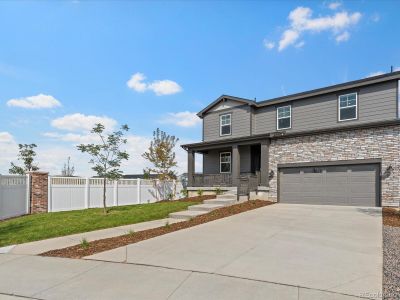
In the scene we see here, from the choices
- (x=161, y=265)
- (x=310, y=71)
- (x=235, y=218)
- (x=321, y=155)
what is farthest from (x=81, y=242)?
(x=310, y=71)

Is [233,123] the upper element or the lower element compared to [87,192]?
upper

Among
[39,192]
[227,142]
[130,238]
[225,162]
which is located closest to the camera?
[130,238]

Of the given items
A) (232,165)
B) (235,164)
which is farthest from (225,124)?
(235,164)

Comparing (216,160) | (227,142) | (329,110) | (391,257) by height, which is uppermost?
(329,110)

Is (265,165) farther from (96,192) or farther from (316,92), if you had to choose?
(96,192)

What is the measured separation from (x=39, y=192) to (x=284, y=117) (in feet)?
47.0

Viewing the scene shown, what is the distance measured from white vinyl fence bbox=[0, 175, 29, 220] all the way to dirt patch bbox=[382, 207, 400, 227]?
1446 cm

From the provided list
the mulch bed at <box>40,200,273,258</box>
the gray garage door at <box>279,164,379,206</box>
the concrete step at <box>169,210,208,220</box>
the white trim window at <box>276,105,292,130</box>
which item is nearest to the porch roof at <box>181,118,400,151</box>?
the white trim window at <box>276,105,292,130</box>

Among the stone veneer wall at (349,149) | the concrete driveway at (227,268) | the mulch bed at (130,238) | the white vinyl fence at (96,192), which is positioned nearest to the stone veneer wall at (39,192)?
the white vinyl fence at (96,192)

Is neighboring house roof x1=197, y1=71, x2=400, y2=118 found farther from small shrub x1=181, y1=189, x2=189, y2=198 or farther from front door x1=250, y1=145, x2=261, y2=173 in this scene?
small shrub x1=181, y1=189, x2=189, y2=198

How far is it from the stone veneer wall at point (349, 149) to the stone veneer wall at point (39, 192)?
463 inches

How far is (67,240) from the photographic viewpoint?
28.0ft

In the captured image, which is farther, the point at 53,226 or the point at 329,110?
the point at 329,110

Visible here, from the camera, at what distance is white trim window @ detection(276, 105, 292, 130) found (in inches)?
776
